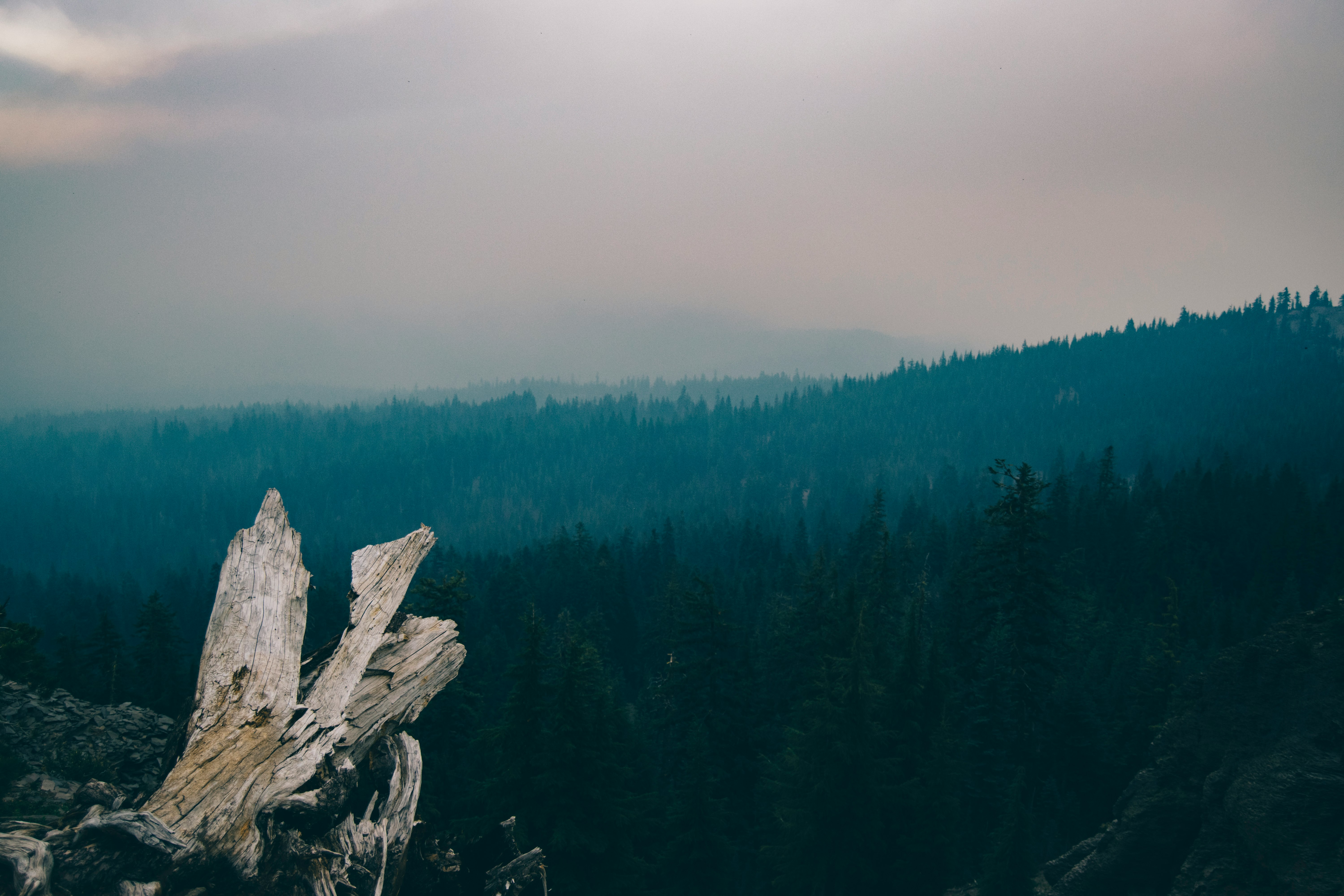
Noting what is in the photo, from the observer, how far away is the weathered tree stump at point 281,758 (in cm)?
583

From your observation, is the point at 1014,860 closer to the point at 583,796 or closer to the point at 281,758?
the point at 583,796

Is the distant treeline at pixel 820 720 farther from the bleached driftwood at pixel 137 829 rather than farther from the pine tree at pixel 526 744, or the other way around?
the bleached driftwood at pixel 137 829

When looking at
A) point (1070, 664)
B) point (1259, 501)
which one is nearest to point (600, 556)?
point (1070, 664)

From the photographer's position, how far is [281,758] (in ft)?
22.2

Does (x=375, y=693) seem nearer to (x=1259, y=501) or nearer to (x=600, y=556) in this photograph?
(x=600, y=556)

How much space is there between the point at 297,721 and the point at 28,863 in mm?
2093

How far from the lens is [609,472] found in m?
194

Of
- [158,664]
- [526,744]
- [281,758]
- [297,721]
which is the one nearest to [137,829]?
[281,758]

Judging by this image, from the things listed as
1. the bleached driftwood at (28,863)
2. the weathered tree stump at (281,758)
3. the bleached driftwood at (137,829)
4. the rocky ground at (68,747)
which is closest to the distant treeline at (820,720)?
the weathered tree stump at (281,758)

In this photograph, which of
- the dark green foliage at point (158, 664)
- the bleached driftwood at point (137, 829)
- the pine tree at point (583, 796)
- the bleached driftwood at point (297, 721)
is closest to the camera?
the bleached driftwood at point (137, 829)

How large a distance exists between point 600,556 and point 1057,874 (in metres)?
49.3

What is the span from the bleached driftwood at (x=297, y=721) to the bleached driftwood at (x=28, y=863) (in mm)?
322

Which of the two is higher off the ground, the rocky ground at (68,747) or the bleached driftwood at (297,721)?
the bleached driftwood at (297,721)

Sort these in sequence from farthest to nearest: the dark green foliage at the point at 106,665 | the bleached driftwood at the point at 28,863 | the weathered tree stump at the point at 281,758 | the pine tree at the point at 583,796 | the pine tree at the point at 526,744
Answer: the dark green foliage at the point at 106,665 → the pine tree at the point at 526,744 → the pine tree at the point at 583,796 → the weathered tree stump at the point at 281,758 → the bleached driftwood at the point at 28,863
